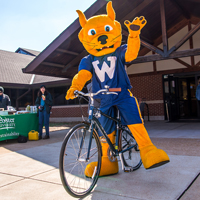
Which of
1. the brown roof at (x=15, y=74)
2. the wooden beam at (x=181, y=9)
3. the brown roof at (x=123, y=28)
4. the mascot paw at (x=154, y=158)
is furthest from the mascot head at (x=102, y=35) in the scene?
the brown roof at (x=15, y=74)

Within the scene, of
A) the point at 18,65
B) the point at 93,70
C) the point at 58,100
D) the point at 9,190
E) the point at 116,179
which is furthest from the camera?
the point at 18,65

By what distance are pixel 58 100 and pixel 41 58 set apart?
7.24 m

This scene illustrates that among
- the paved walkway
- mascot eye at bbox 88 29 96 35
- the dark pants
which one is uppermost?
mascot eye at bbox 88 29 96 35

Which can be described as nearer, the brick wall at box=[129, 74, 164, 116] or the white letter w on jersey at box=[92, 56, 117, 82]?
the white letter w on jersey at box=[92, 56, 117, 82]

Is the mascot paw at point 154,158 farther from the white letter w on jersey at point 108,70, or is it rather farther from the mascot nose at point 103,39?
the mascot nose at point 103,39

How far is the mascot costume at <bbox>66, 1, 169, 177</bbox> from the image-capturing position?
291 cm

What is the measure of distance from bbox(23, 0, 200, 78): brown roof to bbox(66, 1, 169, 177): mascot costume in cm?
441

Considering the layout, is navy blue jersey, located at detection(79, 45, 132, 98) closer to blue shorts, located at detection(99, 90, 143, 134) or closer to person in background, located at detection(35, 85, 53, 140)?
blue shorts, located at detection(99, 90, 143, 134)

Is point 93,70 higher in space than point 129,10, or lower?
lower

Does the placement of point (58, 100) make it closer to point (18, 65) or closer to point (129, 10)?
A: point (18, 65)

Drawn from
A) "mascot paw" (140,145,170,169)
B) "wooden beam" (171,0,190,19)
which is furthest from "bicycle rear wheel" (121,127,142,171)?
"wooden beam" (171,0,190,19)

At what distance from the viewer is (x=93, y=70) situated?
3.24m

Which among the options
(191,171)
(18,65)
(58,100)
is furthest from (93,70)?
(18,65)

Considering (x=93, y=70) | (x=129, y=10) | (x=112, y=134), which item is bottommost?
(x=112, y=134)
